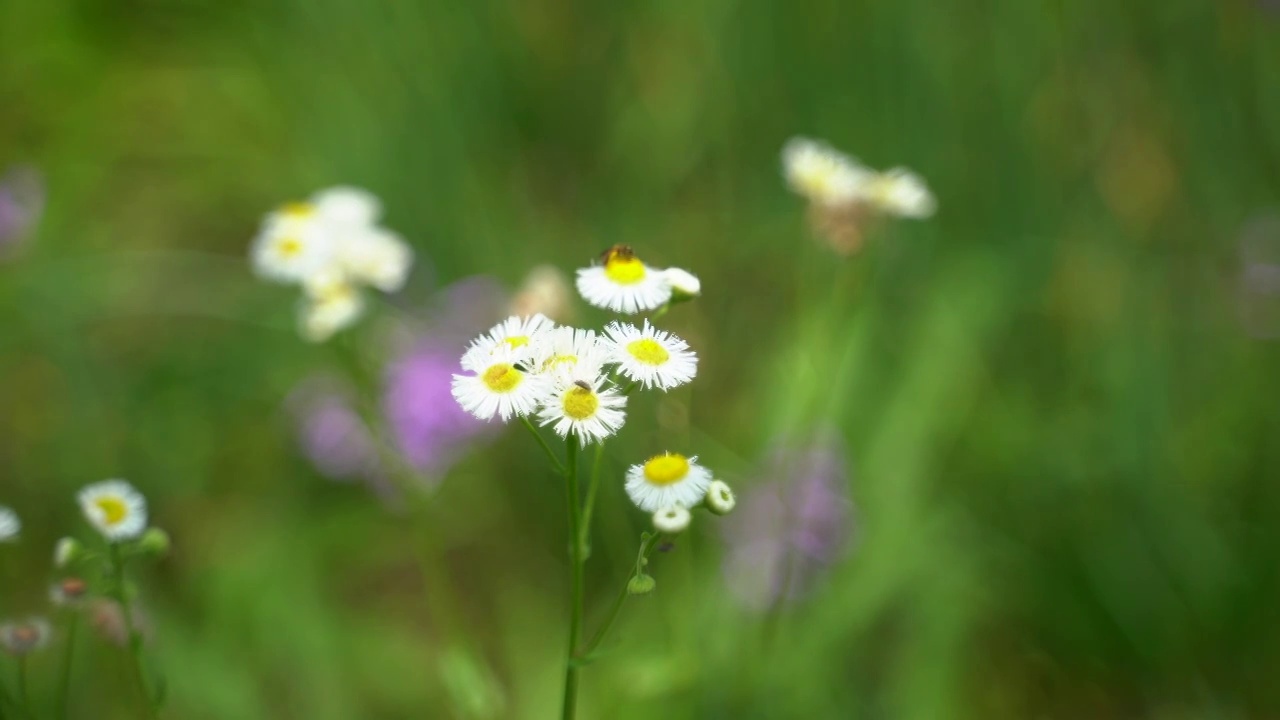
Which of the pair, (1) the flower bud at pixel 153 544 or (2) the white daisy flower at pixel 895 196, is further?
(2) the white daisy flower at pixel 895 196

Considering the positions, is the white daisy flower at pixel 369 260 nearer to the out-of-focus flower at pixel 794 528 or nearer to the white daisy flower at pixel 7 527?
the white daisy flower at pixel 7 527

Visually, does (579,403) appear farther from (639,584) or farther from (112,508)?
(112,508)

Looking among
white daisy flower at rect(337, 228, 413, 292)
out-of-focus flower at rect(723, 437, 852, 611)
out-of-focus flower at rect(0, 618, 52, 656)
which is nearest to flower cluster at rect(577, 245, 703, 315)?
white daisy flower at rect(337, 228, 413, 292)

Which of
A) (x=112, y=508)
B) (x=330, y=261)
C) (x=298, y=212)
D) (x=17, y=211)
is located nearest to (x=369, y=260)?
(x=330, y=261)

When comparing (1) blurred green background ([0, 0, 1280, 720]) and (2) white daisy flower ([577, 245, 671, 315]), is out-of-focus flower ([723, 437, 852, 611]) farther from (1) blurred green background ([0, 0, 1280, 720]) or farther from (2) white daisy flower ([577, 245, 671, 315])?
(2) white daisy flower ([577, 245, 671, 315])

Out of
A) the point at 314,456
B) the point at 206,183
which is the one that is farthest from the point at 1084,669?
the point at 206,183

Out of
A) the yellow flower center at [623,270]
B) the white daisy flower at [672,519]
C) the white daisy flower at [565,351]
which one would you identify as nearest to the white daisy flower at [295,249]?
the yellow flower center at [623,270]
